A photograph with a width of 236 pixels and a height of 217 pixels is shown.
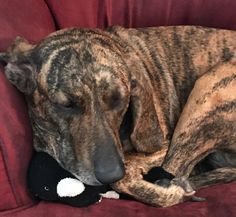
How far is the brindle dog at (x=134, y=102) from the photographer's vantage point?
1.89 metres

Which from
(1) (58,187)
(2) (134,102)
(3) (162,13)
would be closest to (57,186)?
(1) (58,187)

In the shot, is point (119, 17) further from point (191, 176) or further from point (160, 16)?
point (191, 176)

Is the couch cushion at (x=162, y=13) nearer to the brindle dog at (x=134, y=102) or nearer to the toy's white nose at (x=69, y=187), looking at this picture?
the brindle dog at (x=134, y=102)

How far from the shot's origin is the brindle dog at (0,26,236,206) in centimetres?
189

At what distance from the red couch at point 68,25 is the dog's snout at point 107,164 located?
0.51 feet

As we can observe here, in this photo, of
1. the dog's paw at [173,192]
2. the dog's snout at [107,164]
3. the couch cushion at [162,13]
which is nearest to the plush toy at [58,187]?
the dog's snout at [107,164]

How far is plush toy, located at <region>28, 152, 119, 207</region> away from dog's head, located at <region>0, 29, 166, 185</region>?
4 cm

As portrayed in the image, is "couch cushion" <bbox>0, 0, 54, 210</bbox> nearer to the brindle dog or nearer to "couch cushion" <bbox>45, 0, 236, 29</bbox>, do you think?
the brindle dog

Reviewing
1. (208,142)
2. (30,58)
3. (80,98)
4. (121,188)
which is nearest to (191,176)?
(208,142)

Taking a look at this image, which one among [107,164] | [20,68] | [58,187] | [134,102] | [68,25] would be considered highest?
[68,25]

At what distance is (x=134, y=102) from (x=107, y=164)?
35 centimetres

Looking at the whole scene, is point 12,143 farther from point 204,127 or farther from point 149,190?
point 204,127

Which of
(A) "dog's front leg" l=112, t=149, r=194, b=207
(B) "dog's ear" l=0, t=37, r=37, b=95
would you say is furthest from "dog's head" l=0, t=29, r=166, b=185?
(A) "dog's front leg" l=112, t=149, r=194, b=207

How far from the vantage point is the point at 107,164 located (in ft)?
6.08
